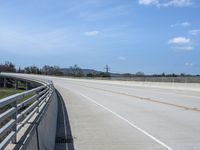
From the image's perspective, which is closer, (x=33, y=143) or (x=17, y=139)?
(x=17, y=139)

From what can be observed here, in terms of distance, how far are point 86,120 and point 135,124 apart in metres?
2.68

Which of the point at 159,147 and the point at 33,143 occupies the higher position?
the point at 33,143

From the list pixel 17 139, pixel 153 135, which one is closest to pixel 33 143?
pixel 17 139

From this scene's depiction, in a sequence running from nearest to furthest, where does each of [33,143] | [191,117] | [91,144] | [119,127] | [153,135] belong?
[33,143] → [91,144] → [153,135] → [119,127] → [191,117]

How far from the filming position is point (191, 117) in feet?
57.2

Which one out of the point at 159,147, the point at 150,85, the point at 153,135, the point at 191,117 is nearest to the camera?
the point at 159,147

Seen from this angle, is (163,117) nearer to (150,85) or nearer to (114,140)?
(114,140)

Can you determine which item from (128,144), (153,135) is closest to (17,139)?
(128,144)

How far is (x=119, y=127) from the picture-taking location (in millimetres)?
14844

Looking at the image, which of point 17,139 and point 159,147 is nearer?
point 17,139

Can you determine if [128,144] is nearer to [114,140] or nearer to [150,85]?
[114,140]

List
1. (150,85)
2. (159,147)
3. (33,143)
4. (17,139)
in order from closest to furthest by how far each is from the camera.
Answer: (17,139) → (33,143) → (159,147) → (150,85)

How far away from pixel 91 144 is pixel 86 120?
622 centimetres

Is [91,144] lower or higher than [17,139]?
lower
